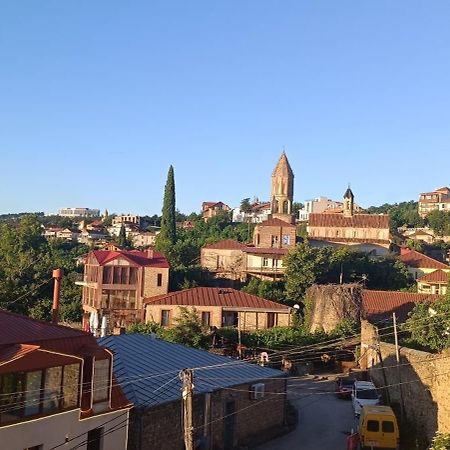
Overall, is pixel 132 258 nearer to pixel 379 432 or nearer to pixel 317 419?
pixel 317 419

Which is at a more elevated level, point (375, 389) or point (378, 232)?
point (378, 232)

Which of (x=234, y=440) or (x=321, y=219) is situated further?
(x=321, y=219)

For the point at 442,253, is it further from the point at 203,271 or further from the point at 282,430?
the point at 282,430

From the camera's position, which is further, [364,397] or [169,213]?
[169,213]

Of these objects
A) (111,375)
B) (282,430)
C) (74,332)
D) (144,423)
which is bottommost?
(282,430)

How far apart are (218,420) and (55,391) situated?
6652mm

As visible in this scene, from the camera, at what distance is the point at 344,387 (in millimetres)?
29484

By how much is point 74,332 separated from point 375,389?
14.5 m

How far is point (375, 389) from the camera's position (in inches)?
1030

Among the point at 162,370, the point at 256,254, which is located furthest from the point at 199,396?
the point at 256,254

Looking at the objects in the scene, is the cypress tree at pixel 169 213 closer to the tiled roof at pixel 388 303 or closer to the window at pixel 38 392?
the tiled roof at pixel 388 303

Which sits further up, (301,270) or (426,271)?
(301,270)

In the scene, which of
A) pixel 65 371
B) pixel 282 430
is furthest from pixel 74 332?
pixel 282 430

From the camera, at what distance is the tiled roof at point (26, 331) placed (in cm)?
1538
